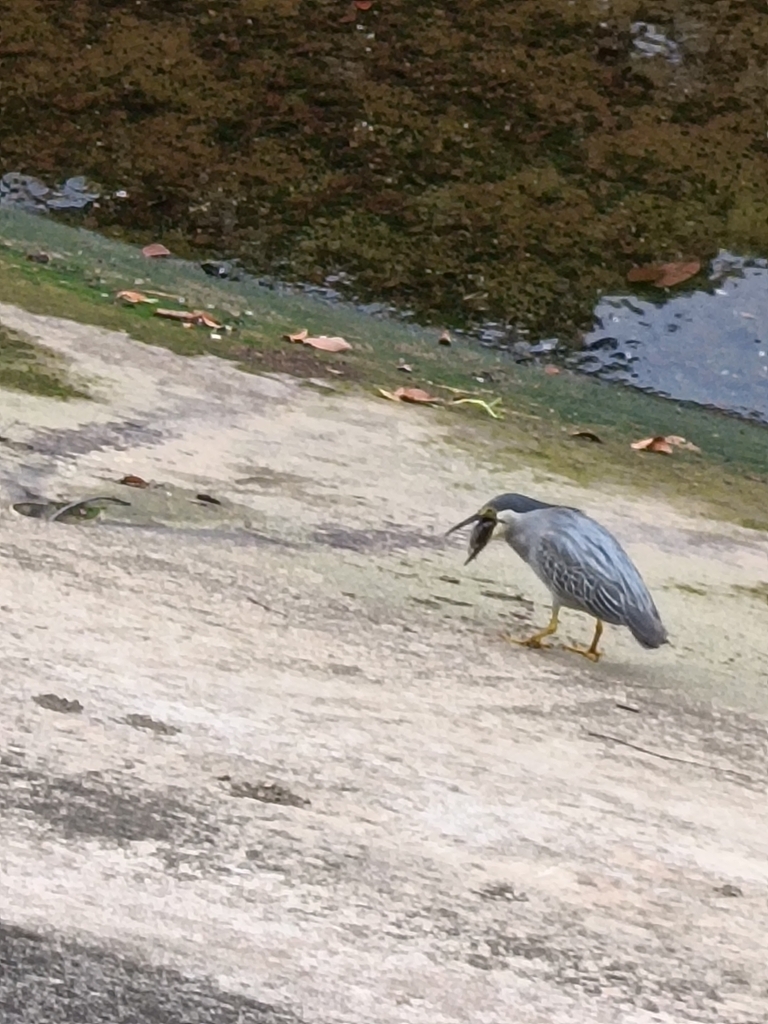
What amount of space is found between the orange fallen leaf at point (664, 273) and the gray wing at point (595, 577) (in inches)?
98.3

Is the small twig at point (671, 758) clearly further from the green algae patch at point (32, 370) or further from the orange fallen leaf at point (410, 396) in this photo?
the orange fallen leaf at point (410, 396)

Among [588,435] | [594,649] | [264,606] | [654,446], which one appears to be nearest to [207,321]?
[588,435]

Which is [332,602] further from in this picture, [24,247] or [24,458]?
[24,247]

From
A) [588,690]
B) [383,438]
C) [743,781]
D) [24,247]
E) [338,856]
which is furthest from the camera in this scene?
[24,247]

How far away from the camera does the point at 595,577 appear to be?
2391mm

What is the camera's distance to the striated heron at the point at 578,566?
237 centimetres

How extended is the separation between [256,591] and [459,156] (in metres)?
3.19

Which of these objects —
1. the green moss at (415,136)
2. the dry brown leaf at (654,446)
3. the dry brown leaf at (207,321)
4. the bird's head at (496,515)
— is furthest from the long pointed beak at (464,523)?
the green moss at (415,136)

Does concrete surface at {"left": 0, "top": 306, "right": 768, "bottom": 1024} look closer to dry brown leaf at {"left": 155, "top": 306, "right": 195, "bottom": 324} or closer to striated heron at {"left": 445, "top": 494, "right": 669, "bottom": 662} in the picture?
striated heron at {"left": 445, "top": 494, "right": 669, "bottom": 662}

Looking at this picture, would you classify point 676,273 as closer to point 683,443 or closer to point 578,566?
point 683,443

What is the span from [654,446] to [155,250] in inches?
78.1

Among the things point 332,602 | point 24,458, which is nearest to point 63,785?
point 332,602

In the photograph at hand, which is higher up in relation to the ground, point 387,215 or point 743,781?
point 387,215

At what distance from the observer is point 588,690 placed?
93.7 inches
